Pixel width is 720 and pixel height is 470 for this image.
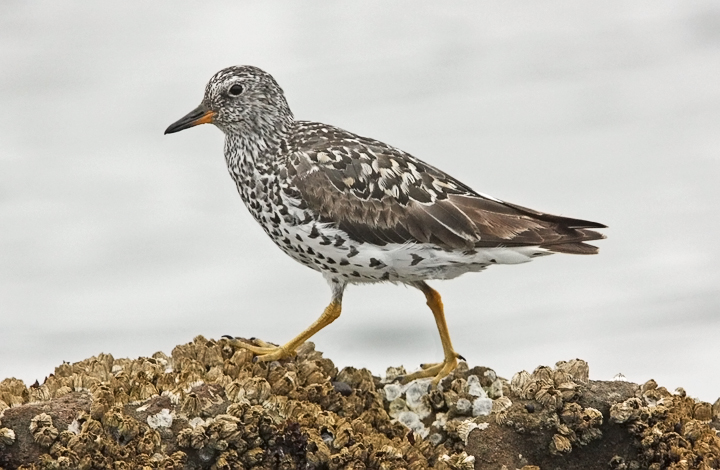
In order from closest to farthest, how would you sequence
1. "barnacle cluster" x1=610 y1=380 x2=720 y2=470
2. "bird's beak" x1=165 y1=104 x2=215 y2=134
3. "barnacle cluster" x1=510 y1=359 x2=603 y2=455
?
1. "barnacle cluster" x1=610 y1=380 x2=720 y2=470
2. "barnacle cluster" x1=510 y1=359 x2=603 y2=455
3. "bird's beak" x1=165 y1=104 x2=215 y2=134

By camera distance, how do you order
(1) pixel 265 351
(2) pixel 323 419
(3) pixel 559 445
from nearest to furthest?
(2) pixel 323 419 → (3) pixel 559 445 → (1) pixel 265 351

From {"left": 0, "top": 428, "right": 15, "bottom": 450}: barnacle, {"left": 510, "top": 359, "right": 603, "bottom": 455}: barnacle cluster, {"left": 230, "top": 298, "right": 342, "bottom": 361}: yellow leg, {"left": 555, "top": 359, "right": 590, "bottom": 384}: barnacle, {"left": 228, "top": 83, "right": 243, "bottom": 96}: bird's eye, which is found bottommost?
{"left": 0, "top": 428, "right": 15, "bottom": 450}: barnacle

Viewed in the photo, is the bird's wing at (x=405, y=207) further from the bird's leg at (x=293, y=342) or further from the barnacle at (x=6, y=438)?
the barnacle at (x=6, y=438)

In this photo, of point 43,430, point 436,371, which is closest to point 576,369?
point 436,371

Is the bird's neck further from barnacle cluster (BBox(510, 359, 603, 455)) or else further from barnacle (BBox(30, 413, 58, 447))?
barnacle (BBox(30, 413, 58, 447))

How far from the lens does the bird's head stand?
9.72 metres

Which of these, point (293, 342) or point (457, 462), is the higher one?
point (293, 342)

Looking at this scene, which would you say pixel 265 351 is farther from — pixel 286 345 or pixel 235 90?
pixel 235 90

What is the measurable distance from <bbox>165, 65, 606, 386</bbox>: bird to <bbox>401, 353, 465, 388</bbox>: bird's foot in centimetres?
1

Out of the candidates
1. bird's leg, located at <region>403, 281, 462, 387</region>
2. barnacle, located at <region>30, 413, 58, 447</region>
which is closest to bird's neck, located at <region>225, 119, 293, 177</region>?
bird's leg, located at <region>403, 281, 462, 387</region>

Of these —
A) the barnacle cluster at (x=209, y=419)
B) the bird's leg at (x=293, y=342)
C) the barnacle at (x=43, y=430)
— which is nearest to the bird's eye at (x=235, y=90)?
the bird's leg at (x=293, y=342)

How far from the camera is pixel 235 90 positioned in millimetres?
9805

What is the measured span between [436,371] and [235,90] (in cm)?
333

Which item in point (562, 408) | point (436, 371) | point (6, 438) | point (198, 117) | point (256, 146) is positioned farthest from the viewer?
point (198, 117)
